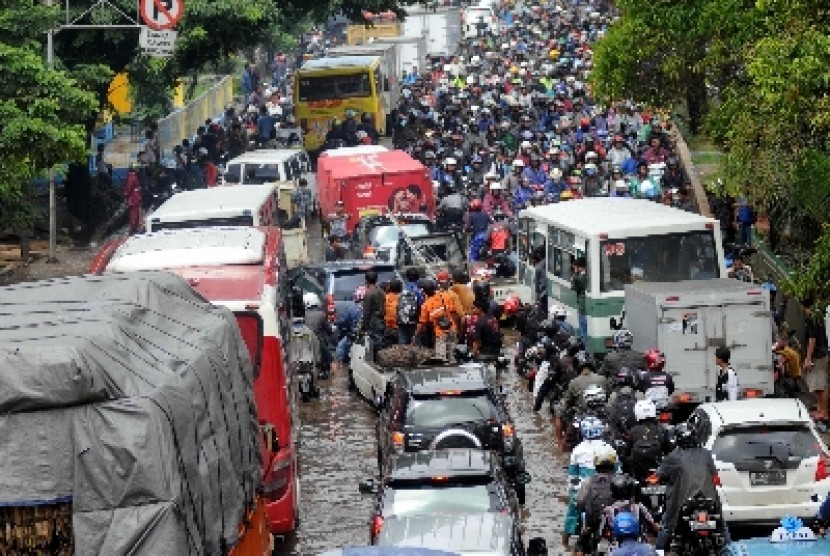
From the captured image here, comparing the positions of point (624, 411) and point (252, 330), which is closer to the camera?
point (252, 330)

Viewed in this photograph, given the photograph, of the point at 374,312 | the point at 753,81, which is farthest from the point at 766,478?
the point at 374,312

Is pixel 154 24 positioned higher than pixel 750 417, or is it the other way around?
pixel 154 24

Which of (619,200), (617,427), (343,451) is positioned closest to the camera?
(617,427)

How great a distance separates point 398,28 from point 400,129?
26356 millimetres

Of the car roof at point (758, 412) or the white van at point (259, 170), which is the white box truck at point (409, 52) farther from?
the car roof at point (758, 412)

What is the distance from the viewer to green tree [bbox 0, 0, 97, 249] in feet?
100

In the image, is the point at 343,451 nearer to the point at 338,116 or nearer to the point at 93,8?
the point at 93,8

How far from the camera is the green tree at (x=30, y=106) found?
3053 centimetres

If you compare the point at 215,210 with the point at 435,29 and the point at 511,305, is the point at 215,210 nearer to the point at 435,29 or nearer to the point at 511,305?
the point at 511,305

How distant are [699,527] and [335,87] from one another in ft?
128

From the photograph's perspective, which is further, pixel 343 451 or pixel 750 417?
pixel 343 451

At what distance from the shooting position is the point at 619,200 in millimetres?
29688

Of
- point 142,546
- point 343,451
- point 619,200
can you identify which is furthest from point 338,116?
point 142,546

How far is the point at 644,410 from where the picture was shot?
62.6ft
